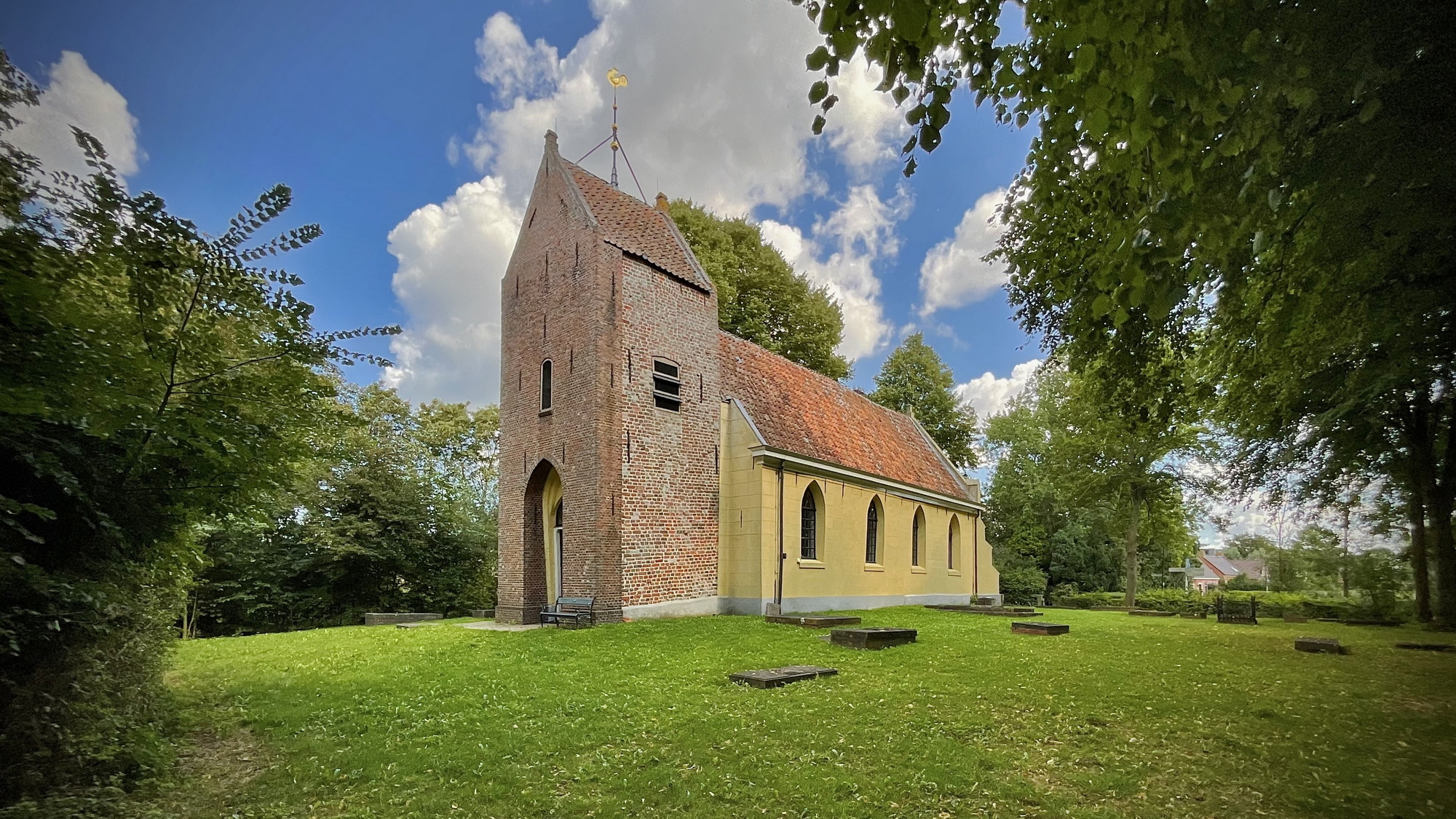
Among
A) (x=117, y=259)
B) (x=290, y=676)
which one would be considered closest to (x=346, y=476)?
(x=290, y=676)

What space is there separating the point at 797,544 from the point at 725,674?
9.76 metres

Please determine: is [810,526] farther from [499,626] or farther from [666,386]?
[499,626]

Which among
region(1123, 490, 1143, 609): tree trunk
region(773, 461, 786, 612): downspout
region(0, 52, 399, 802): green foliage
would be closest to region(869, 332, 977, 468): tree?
region(1123, 490, 1143, 609): tree trunk

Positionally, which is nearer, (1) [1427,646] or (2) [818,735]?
(2) [818,735]

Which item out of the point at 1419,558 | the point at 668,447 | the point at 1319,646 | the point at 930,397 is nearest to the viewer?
the point at 1319,646

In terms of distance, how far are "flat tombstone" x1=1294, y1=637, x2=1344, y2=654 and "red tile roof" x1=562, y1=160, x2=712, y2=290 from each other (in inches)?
585

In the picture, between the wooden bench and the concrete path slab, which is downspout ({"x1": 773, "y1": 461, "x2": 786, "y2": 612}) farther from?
the concrete path slab

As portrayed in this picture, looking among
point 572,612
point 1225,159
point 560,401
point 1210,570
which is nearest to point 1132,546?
point 572,612

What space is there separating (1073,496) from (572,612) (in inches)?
930

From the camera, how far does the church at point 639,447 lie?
15.7m

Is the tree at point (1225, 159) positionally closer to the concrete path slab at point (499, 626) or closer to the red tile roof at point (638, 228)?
the red tile roof at point (638, 228)

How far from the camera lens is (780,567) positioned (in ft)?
58.2

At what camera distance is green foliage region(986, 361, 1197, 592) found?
28.0 m

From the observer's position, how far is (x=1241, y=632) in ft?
52.7
